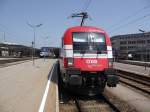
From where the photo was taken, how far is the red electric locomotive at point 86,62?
13344mm

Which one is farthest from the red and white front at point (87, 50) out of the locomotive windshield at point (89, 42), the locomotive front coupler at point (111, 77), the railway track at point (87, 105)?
the railway track at point (87, 105)

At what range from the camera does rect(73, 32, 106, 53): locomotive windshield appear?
1404 cm

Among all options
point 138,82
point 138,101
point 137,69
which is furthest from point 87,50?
point 137,69

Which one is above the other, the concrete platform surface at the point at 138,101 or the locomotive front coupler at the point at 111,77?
the locomotive front coupler at the point at 111,77

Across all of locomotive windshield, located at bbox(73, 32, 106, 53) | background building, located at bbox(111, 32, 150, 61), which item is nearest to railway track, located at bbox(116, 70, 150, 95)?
locomotive windshield, located at bbox(73, 32, 106, 53)

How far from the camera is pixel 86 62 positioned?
1361 cm

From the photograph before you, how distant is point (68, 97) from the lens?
1468 cm

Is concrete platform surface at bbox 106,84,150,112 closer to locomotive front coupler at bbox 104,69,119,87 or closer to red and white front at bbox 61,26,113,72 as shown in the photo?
locomotive front coupler at bbox 104,69,119,87

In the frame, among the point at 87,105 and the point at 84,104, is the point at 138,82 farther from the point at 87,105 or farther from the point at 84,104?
the point at 87,105

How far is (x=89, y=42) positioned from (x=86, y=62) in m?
1.11

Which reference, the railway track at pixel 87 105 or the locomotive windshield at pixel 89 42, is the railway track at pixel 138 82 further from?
the locomotive windshield at pixel 89 42

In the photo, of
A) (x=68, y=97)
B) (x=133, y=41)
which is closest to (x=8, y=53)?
(x=133, y=41)

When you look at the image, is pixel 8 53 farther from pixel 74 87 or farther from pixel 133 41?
pixel 74 87

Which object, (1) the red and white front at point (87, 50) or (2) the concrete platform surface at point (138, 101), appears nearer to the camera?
(2) the concrete platform surface at point (138, 101)
